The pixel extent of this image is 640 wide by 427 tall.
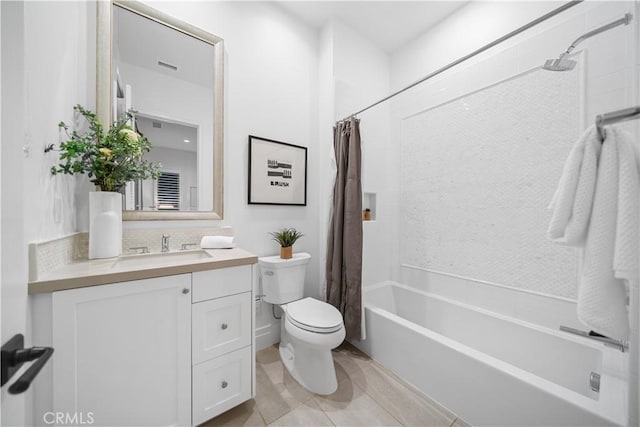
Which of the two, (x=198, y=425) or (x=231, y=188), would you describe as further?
(x=231, y=188)

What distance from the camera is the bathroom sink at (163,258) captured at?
3.86 feet

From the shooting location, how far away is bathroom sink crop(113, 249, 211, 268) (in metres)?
1.18

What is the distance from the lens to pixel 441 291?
2061 millimetres

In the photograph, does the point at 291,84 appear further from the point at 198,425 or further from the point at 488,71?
the point at 198,425

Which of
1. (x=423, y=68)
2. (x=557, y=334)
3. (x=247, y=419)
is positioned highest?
(x=423, y=68)

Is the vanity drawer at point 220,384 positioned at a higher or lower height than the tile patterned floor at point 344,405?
higher

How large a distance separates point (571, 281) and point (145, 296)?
2.28 metres

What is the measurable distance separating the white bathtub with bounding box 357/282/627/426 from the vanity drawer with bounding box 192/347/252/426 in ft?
3.13

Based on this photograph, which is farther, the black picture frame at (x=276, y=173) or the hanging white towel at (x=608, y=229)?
the black picture frame at (x=276, y=173)

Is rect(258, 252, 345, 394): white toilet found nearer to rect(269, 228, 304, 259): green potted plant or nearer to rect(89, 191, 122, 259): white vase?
rect(269, 228, 304, 259): green potted plant

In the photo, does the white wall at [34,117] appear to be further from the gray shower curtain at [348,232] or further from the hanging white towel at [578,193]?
the gray shower curtain at [348,232]

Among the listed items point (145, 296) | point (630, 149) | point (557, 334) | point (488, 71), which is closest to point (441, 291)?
point (557, 334)

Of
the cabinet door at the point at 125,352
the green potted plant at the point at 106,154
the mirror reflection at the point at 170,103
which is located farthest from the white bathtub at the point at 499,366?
the green potted plant at the point at 106,154

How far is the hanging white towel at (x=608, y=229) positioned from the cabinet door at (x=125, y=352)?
147 centimetres
